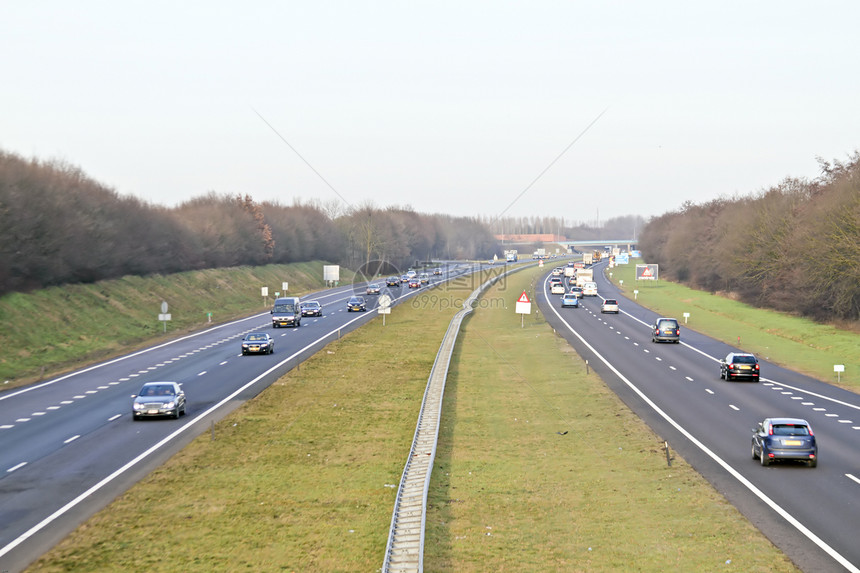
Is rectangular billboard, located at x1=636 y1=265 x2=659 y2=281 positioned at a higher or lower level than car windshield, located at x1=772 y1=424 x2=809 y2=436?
higher

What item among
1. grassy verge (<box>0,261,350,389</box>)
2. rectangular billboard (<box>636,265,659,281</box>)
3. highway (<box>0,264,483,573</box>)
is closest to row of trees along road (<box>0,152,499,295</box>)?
grassy verge (<box>0,261,350,389</box>)

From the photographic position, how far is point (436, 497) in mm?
21234

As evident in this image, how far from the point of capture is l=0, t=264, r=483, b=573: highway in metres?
19.7

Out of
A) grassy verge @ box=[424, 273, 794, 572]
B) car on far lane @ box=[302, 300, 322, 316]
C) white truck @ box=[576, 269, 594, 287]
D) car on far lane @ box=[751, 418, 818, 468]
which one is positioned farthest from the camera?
white truck @ box=[576, 269, 594, 287]

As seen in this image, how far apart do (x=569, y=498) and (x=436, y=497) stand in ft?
11.0

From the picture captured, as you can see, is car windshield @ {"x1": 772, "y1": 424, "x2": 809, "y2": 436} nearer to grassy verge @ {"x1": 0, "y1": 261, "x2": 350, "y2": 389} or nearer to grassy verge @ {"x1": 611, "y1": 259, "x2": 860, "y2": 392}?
grassy verge @ {"x1": 611, "y1": 259, "x2": 860, "y2": 392}

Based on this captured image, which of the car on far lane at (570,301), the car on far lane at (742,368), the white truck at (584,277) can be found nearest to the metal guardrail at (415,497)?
the car on far lane at (742,368)

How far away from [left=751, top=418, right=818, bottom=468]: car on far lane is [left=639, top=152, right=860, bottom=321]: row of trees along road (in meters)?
43.6

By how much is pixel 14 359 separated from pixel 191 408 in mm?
18703

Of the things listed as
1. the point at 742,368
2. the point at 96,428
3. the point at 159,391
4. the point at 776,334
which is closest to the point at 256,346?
the point at 159,391

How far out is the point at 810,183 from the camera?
8969 cm

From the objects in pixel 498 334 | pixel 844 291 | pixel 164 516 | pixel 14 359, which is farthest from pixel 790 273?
pixel 164 516

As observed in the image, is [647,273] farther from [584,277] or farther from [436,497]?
[436,497]

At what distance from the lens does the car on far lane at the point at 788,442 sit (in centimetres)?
2370
